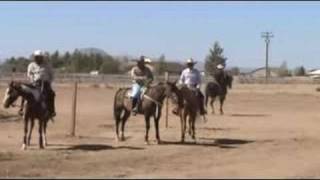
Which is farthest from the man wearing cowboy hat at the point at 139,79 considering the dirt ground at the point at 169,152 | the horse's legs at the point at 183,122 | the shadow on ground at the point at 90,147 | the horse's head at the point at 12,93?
the horse's head at the point at 12,93

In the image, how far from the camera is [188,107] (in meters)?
24.0

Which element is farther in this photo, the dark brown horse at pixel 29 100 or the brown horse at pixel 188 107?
the brown horse at pixel 188 107

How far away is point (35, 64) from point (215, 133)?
785 cm

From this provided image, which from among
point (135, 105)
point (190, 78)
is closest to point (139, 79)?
point (135, 105)

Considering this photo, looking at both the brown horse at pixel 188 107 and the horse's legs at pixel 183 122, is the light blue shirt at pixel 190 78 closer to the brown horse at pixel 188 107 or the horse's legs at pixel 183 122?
the brown horse at pixel 188 107

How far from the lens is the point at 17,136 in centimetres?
2523

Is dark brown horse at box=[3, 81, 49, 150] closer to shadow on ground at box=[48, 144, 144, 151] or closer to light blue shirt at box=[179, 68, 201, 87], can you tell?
shadow on ground at box=[48, 144, 144, 151]

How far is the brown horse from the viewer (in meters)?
23.4

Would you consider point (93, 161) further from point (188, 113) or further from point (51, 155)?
point (188, 113)

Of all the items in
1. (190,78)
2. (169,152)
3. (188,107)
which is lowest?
(169,152)

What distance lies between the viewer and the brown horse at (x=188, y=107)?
23438 millimetres

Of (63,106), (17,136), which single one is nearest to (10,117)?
(17,136)

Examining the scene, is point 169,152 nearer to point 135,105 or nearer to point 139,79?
point 135,105

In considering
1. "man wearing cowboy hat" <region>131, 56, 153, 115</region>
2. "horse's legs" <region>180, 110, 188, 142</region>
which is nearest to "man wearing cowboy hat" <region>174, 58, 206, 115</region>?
"horse's legs" <region>180, 110, 188, 142</region>
